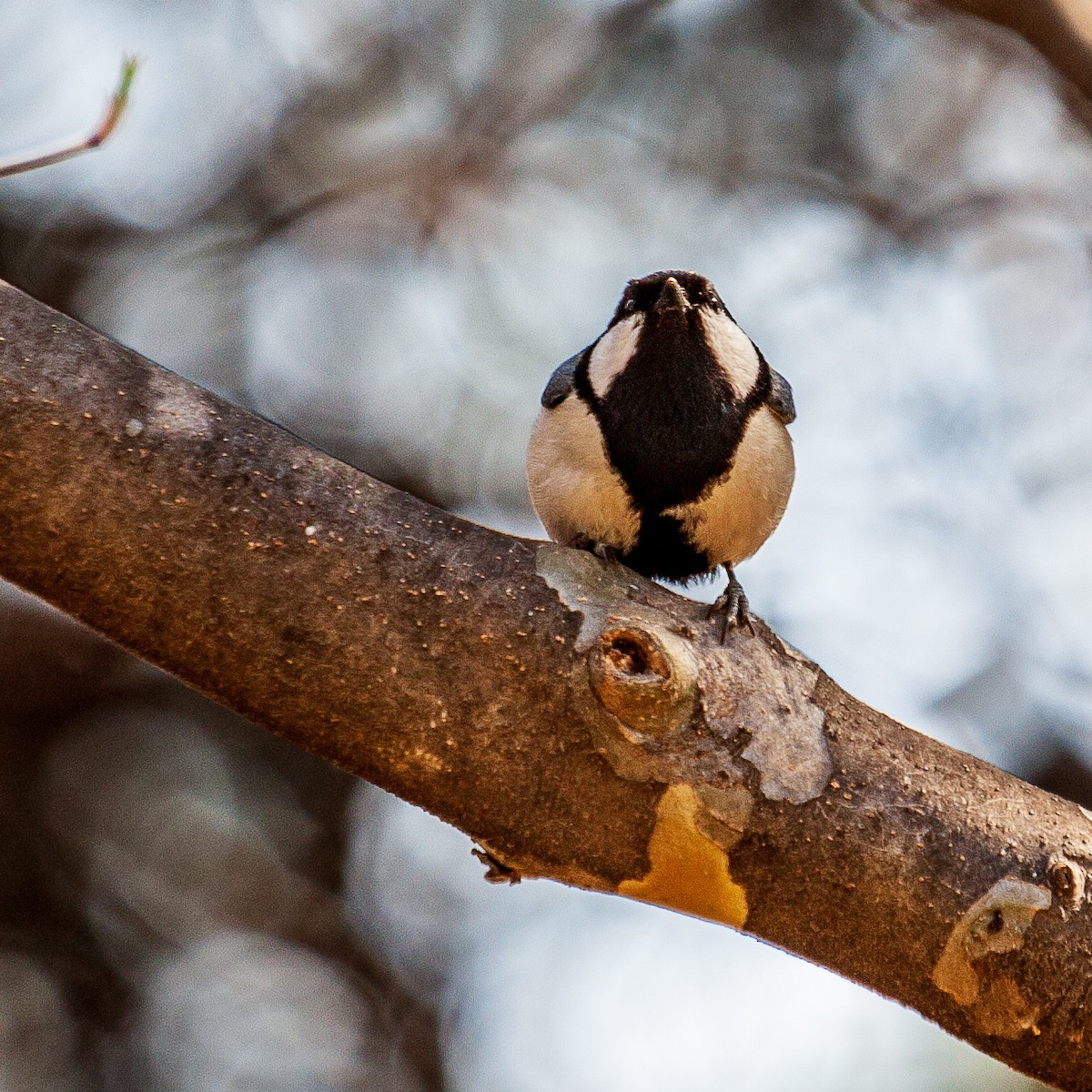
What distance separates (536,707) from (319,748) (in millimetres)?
229

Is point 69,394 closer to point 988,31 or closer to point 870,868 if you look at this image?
point 870,868

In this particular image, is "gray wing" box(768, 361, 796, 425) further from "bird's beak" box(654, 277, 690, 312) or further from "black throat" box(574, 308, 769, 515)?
"bird's beak" box(654, 277, 690, 312)

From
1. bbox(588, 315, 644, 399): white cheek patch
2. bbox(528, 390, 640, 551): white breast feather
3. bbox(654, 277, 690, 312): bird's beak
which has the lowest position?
bbox(528, 390, 640, 551): white breast feather

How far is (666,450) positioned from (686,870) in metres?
0.91

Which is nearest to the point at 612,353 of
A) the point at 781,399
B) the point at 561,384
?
the point at 561,384

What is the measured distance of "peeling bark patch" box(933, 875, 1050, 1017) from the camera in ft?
4.08

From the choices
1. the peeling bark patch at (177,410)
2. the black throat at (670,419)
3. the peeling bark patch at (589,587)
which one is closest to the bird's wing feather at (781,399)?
the black throat at (670,419)

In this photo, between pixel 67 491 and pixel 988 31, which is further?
pixel 988 31

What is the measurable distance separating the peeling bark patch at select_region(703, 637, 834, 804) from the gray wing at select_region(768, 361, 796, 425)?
950 mm

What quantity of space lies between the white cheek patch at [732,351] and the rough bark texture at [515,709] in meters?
0.94

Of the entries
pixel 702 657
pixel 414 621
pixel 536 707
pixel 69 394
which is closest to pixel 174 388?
pixel 69 394

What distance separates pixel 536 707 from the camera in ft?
4.06

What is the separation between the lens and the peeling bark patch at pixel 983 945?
1.24m

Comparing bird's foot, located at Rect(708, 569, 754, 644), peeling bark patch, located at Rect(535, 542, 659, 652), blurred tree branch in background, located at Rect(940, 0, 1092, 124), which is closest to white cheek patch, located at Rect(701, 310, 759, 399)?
bird's foot, located at Rect(708, 569, 754, 644)
